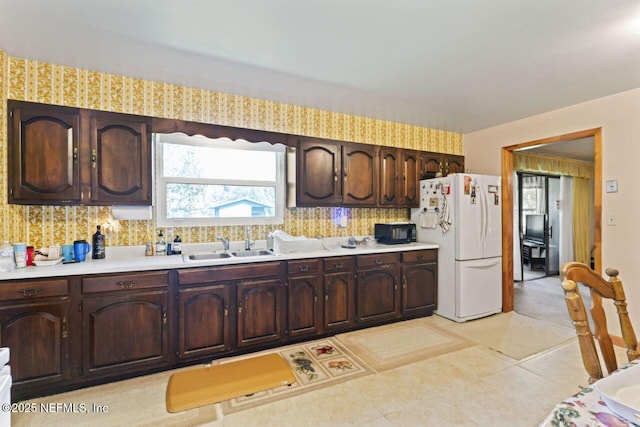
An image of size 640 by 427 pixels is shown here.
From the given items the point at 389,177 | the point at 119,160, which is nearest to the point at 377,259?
the point at 389,177

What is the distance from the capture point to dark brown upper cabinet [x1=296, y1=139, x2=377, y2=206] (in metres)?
3.33

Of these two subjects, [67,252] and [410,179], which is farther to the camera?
[410,179]

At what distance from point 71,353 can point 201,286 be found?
0.96m

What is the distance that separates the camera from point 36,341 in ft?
6.80

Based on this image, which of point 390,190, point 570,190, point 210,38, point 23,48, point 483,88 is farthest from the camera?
point 570,190

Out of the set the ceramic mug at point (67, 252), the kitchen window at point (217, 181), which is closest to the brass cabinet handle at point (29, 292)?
the ceramic mug at point (67, 252)

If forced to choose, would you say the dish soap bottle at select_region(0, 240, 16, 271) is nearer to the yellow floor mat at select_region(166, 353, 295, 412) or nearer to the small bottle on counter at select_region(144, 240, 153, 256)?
the small bottle on counter at select_region(144, 240, 153, 256)

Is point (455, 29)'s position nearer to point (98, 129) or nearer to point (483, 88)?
point (483, 88)

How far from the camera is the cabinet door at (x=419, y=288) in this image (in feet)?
11.7

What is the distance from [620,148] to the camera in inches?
118

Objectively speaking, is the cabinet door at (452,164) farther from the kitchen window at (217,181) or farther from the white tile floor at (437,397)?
the white tile floor at (437,397)

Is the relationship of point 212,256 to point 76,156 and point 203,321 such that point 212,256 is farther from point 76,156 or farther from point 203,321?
point 76,156

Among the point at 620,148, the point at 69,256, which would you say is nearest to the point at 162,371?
the point at 69,256

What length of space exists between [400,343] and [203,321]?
1873 millimetres
